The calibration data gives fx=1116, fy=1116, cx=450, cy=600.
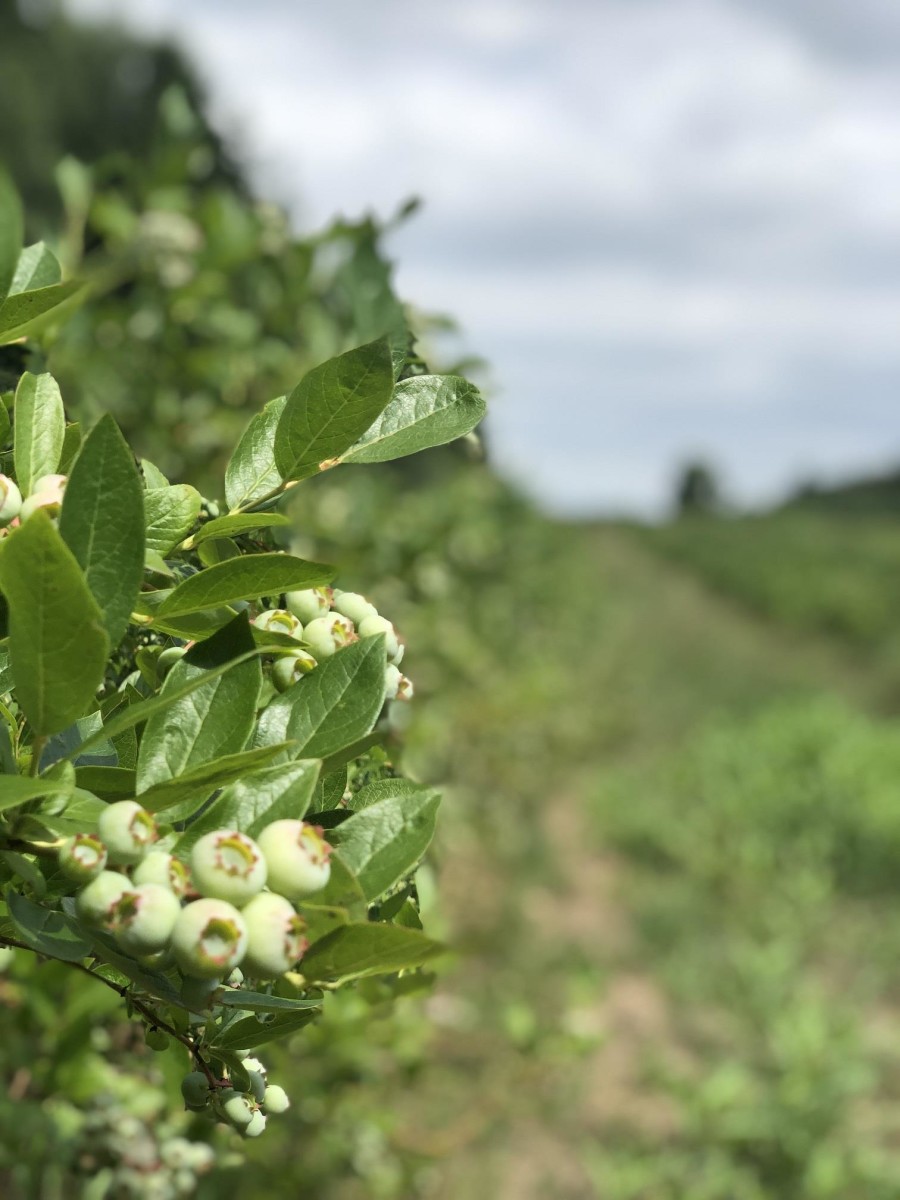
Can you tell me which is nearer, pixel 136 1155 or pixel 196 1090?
pixel 196 1090

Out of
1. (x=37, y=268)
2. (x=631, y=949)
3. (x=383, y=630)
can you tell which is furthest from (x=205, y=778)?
(x=631, y=949)

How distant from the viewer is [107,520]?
1.13 ft

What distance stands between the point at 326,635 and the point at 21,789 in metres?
0.16

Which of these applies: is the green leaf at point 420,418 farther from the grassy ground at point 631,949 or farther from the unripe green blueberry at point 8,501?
the grassy ground at point 631,949

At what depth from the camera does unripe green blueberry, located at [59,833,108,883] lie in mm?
321

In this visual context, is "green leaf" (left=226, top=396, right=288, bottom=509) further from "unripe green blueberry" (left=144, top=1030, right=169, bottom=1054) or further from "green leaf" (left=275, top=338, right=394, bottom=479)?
"unripe green blueberry" (left=144, top=1030, right=169, bottom=1054)

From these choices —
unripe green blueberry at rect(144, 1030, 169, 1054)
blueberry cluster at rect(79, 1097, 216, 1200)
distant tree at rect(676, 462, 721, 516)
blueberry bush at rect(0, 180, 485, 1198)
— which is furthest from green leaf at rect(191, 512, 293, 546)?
distant tree at rect(676, 462, 721, 516)

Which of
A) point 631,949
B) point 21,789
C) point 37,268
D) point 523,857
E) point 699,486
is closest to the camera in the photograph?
point 21,789

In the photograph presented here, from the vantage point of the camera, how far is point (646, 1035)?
3.46 m

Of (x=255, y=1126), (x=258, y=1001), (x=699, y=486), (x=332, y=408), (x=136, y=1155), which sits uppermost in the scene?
(x=332, y=408)

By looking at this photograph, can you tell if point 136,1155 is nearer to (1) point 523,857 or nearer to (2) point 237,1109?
(2) point 237,1109

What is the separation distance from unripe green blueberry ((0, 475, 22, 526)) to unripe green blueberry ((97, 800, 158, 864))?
0.13m

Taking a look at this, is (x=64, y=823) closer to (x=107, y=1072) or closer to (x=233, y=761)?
(x=233, y=761)

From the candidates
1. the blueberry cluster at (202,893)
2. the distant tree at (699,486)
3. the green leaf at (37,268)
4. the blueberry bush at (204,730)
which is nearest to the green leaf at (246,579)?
the blueberry bush at (204,730)
